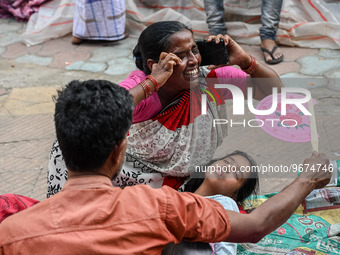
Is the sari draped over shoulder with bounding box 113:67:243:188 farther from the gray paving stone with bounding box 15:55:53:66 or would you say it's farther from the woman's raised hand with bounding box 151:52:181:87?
the gray paving stone with bounding box 15:55:53:66

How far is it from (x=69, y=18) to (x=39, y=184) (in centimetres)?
271

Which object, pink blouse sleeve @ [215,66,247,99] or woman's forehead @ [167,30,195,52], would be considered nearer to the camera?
woman's forehead @ [167,30,195,52]

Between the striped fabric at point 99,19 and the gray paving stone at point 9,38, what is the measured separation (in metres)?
0.77

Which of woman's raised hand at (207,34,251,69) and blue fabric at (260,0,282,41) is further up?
woman's raised hand at (207,34,251,69)

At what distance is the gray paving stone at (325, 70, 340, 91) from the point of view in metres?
3.75

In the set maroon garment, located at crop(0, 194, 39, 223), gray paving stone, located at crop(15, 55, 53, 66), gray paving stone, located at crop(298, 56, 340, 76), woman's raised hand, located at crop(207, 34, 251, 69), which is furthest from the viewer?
gray paving stone, located at crop(15, 55, 53, 66)

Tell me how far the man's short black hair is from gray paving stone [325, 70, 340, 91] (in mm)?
2789

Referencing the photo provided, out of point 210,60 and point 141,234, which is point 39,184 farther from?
point 141,234

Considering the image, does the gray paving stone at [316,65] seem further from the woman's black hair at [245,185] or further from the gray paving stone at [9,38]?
the gray paving stone at [9,38]

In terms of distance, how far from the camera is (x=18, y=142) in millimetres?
3354

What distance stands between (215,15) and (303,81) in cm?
114

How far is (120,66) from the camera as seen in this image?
4422mm

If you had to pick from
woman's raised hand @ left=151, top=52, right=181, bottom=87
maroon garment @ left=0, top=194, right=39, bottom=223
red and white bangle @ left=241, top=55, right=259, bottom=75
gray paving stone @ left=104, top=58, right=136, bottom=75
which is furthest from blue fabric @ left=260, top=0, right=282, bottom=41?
maroon garment @ left=0, top=194, right=39, bottom=223

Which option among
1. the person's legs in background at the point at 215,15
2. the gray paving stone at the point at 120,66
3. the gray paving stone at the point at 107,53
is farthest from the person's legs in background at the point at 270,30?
the gray paving stone at the point at 107,53
